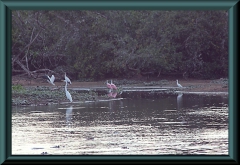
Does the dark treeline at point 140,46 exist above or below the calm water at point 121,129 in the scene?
above

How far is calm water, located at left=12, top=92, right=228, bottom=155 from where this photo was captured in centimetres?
704

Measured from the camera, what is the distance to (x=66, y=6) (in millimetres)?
3039

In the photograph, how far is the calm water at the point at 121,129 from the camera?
704cm

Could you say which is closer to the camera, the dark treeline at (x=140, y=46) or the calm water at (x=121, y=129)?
the calm water at (x=121, y=129)

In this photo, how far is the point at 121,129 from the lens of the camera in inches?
372

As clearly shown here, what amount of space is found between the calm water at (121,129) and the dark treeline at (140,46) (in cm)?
1475

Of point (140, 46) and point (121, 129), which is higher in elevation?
point (140, 46)

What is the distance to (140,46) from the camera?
30.7m

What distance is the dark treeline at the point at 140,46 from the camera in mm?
29531

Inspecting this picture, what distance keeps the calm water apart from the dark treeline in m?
14.7

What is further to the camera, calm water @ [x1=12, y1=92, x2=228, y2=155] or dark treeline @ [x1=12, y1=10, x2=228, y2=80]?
dark treeline @ [x1=12, y1=10, x2=228, y2=80]

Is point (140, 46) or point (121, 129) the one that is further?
point (140, 46)

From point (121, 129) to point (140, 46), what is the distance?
21.5 metres
